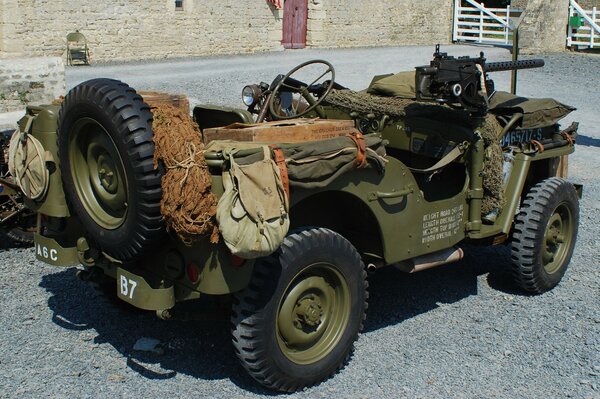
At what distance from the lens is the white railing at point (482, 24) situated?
2648 cm

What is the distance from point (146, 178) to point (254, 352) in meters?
1.00

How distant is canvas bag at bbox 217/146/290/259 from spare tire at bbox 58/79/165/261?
0.35 m

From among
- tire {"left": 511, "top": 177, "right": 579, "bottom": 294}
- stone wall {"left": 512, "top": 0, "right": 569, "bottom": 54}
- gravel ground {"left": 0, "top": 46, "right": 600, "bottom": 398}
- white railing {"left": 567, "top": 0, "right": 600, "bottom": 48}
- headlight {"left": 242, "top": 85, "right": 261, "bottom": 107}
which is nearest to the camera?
gravel ground {"left": 0, "top": 46, "right": 600, "bottom": 398}

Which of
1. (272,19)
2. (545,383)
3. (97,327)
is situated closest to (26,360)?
(97,327)

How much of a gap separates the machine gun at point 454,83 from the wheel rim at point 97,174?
6.45ft

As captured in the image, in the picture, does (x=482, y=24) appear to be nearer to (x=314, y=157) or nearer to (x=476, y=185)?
(x=476, y=185)

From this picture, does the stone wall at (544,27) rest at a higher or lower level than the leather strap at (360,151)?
higher

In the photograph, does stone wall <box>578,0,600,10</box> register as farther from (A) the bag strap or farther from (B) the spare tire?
(B) the spare tire

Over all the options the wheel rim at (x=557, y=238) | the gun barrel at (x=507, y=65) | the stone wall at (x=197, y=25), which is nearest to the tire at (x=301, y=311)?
the gun barrel at (x=507, y=65)

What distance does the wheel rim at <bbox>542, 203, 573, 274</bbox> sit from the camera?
568cm

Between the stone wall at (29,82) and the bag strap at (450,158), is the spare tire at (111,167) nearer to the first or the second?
the bag strap at (450,158)

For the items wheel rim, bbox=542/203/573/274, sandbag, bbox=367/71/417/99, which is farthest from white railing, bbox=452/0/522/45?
sandbag, bbox=367/71/417/99

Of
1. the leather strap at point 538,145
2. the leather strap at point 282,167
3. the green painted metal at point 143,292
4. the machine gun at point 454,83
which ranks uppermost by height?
the machine gun at point 454,83

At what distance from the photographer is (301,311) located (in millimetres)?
4125
